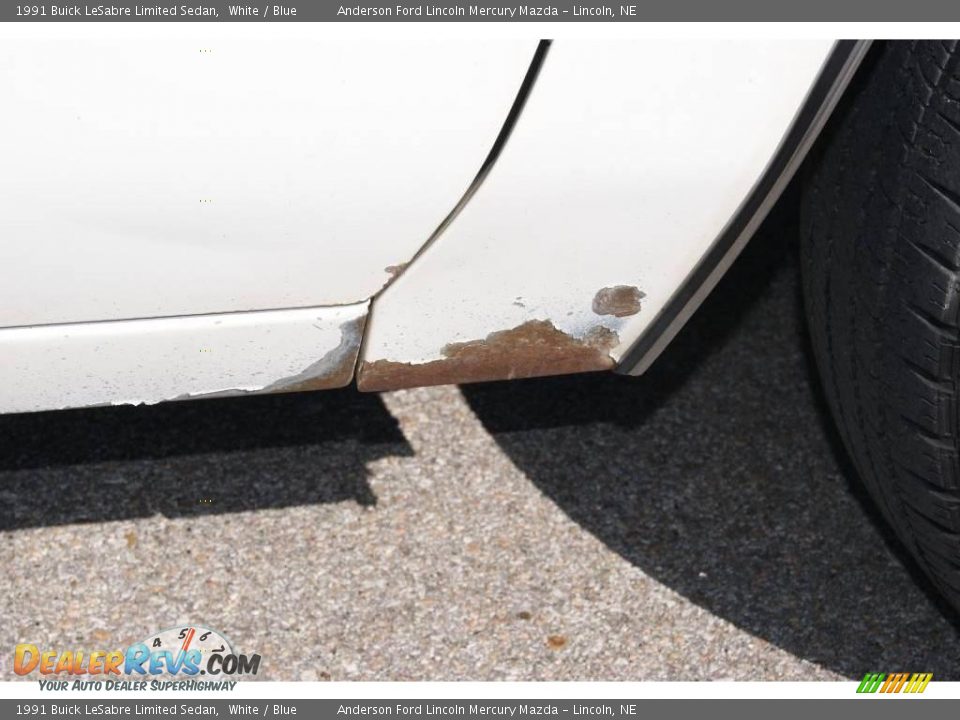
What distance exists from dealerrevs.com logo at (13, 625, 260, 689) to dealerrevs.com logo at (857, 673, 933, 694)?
0.98m

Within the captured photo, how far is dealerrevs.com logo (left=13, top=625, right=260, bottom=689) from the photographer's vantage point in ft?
5.96

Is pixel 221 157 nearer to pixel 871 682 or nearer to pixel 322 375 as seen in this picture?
pixel 322 375

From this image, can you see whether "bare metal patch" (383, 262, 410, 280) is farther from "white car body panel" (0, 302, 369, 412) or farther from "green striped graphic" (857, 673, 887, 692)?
"green striped graphic" (857, 673, 887, 692)

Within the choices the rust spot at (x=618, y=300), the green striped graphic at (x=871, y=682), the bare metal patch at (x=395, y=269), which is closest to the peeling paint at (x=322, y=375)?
the bare metal patch at (x=395, y=269)

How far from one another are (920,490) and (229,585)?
111 centimetres

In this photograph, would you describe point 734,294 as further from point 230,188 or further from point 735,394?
point 230,188

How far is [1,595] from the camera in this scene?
75.7 inches

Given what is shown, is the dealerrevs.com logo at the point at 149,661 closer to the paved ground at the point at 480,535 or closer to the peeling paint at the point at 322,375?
the paved ground at the point at 480,535

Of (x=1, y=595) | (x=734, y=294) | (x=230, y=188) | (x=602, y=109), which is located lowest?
(x=1, y=595)

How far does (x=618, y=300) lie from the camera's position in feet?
5.25

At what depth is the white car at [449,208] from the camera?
1.29m

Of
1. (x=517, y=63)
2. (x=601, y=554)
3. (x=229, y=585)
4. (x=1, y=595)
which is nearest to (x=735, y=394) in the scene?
(x=601, y=554)

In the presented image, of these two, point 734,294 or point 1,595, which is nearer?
point 1,595

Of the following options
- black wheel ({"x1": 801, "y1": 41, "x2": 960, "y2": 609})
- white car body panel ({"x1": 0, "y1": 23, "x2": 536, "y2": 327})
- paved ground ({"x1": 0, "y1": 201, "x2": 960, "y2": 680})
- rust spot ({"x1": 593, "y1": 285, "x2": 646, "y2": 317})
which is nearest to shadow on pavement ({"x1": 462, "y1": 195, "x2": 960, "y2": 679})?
paved ground ({"x1": 0, "y1": 201, "x2": 960, "y2": 680})
